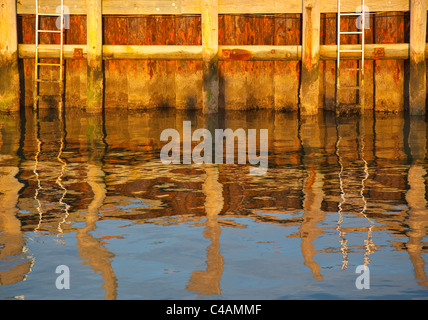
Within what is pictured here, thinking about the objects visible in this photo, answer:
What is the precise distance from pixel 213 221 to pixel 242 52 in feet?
20.9

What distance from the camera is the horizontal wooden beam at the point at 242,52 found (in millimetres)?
11188

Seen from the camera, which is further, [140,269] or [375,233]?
[375,233]

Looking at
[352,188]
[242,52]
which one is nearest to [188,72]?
[242,52]

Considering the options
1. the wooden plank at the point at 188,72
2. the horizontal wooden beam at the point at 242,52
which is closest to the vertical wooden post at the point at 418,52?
the horizontal wooden beam at the point at 242,52

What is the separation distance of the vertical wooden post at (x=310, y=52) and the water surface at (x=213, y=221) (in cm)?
202

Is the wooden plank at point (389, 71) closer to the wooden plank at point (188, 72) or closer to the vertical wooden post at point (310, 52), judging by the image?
the vertical wooden post at point (310, 52)

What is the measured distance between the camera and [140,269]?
14.4ft

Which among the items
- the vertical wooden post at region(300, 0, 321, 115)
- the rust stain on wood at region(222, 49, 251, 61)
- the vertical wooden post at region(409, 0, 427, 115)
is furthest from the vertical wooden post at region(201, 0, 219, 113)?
the vertical wooden post at region(409, 0, 427, 115)

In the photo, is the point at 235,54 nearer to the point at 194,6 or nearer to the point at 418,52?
the point at 194,6

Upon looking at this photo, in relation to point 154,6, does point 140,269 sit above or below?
below

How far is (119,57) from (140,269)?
7779mm

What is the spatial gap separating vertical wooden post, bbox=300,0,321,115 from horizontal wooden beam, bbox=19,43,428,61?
7.5 inches
